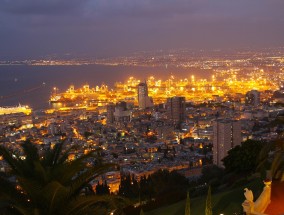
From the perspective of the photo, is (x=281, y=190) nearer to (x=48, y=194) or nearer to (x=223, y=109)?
(x=48, y=194)

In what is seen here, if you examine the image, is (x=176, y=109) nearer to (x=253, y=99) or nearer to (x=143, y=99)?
(x=253, y=99)

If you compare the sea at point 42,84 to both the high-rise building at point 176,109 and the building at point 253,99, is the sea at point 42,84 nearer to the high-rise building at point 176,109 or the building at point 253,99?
the high-rise building at point 176,109

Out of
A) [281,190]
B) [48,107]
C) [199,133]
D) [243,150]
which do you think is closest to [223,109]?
[199,133]

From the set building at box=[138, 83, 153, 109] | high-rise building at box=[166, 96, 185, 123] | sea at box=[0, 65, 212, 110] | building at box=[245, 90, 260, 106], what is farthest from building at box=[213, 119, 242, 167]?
sea at box=[0, 65, 212, 110]

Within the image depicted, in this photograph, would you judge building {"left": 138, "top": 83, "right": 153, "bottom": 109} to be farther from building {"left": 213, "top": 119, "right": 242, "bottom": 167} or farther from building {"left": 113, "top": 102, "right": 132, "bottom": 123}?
building {"left": 213, "top": 119, "right": 242, "bottom": 167}

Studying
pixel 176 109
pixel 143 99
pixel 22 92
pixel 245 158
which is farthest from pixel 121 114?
pixel 245 158

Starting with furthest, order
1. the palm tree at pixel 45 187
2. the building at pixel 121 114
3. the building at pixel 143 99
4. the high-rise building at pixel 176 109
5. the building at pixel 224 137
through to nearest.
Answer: the building at pixel 143 99 → the building at pixel 121 114 → the high-rise building at pixel 176 109 → the building at pixel 224 137 → the palm tree at pixel 45 187

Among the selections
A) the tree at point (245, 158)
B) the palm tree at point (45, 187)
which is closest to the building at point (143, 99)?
the tree at point (245, 158)
